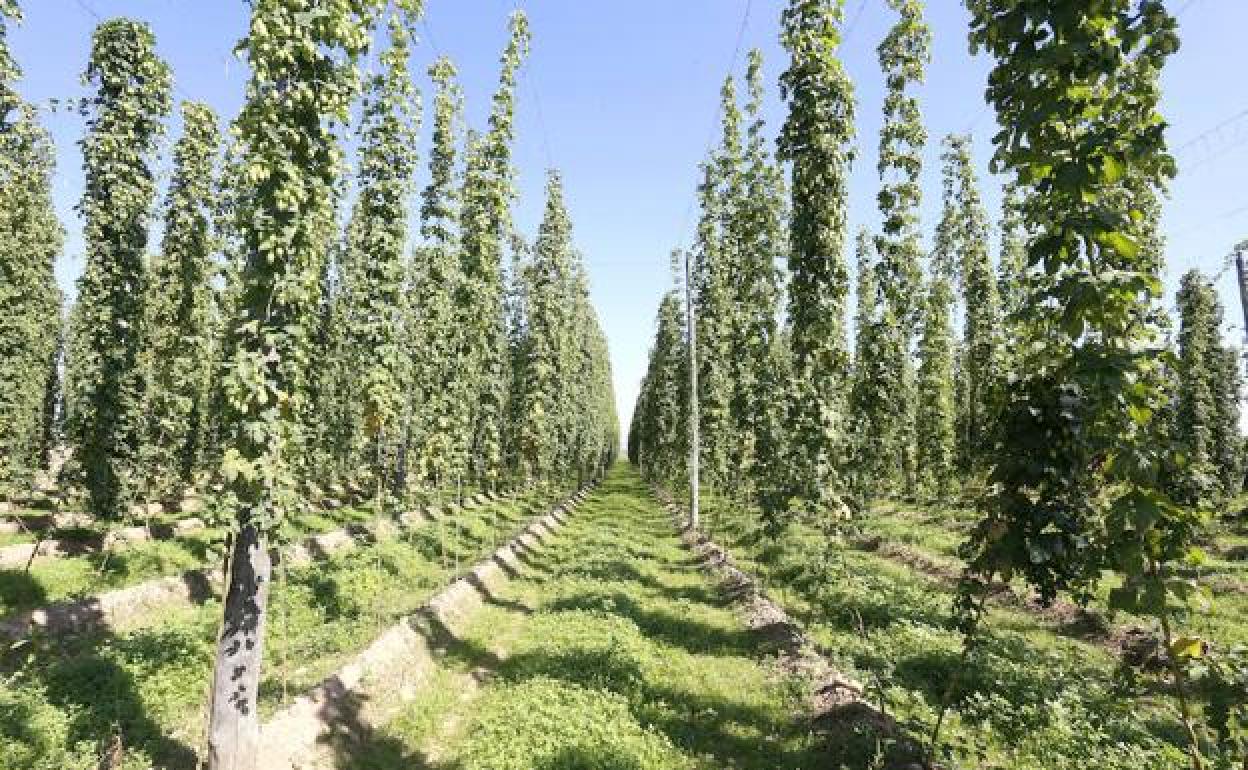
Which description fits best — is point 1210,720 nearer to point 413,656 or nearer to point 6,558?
point 413,656


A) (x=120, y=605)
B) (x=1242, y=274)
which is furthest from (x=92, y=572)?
(x=1242, y=274)

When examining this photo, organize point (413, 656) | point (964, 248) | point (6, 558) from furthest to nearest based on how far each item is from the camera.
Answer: point (964, 248) < point (6, 558) < point (413, 656)

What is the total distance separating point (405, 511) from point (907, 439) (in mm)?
24078

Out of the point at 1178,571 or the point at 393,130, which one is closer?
the point at 1178,571

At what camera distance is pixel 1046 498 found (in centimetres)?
524

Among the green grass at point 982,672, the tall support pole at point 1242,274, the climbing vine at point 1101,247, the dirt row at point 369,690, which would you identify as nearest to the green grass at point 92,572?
the dirt row at point 369,690

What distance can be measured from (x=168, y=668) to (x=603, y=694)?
6573 mm

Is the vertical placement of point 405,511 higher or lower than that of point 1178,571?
lower

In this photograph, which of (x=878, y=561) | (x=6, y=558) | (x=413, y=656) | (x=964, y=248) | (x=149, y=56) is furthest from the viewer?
(x=964, y=248)

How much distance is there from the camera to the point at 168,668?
33.1 ft

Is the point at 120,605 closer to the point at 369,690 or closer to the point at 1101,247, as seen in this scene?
the point at 369,690

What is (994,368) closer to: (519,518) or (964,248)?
(964,248)

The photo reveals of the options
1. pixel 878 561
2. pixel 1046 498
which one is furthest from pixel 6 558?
pixel 878 561

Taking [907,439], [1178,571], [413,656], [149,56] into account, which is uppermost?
[149,56]
